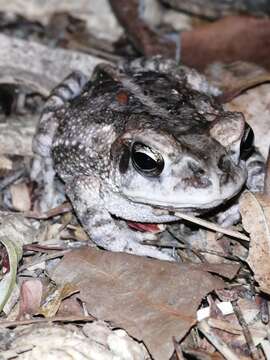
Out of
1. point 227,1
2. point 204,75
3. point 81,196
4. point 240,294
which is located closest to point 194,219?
point 240,294

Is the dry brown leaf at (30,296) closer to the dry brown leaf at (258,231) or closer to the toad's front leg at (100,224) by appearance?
the toad's front leg at (100,224)

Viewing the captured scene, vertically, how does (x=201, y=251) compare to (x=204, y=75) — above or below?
below

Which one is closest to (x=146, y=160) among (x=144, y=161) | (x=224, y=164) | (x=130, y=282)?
(x=144, y=161)

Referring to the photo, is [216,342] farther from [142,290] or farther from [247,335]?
[142,290]

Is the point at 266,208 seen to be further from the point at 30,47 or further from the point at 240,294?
the point at 30,47

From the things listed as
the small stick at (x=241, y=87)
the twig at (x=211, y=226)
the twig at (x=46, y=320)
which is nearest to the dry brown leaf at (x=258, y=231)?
the twig at (x=211, y=226)

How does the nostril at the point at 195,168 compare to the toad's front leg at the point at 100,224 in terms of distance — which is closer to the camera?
the nostril at the point at 195,168
